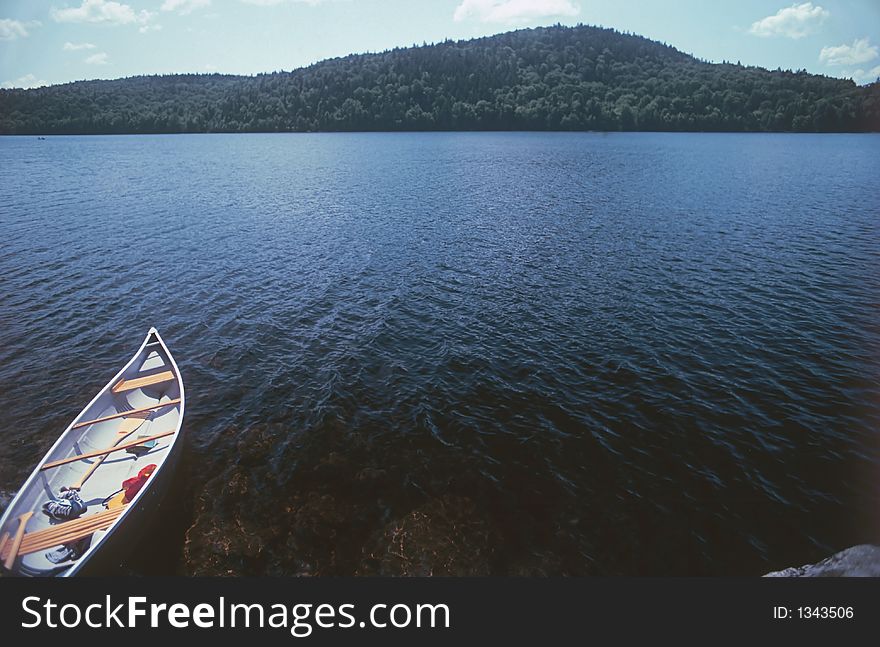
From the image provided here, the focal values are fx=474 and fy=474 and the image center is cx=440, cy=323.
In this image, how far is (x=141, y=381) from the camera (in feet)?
101

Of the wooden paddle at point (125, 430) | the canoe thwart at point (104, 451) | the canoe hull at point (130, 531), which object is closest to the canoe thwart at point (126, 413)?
the wooden paddle at point (125, 430)

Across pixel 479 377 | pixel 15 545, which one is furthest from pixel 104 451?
pixel 479 377

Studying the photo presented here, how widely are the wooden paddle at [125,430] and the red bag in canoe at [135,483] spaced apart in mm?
1810

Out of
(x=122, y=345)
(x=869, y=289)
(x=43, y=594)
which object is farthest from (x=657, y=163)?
(x=43, y=594)

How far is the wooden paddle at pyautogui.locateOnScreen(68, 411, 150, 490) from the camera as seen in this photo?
77.2 ft

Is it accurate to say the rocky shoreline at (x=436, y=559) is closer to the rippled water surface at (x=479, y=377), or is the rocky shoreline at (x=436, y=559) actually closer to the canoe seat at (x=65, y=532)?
the rippled water surface at (x=479, y=377)

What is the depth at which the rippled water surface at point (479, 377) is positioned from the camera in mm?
22188

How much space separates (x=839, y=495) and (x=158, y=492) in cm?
3381

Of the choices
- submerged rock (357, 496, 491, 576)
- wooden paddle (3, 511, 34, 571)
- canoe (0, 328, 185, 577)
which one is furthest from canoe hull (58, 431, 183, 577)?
submerged rock (357, 496, 491, 576)

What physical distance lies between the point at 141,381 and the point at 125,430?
4.32m

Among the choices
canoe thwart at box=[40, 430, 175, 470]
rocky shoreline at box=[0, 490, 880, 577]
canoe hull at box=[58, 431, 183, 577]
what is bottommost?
rocky shoreline at box=[0, 490, 880, 577]

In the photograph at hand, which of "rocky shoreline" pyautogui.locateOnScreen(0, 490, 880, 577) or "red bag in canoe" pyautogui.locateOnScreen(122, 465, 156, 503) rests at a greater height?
"red bag in canoe" pyautogui.locateOnScreen(122, 465, 156, 503)

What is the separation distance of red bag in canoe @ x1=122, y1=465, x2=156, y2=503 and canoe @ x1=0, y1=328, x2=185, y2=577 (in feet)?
0.14

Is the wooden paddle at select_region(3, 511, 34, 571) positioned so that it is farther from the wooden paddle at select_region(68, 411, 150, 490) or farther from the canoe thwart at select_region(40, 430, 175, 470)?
the wooden paddle at select_region(68, 411, 150, 490)
